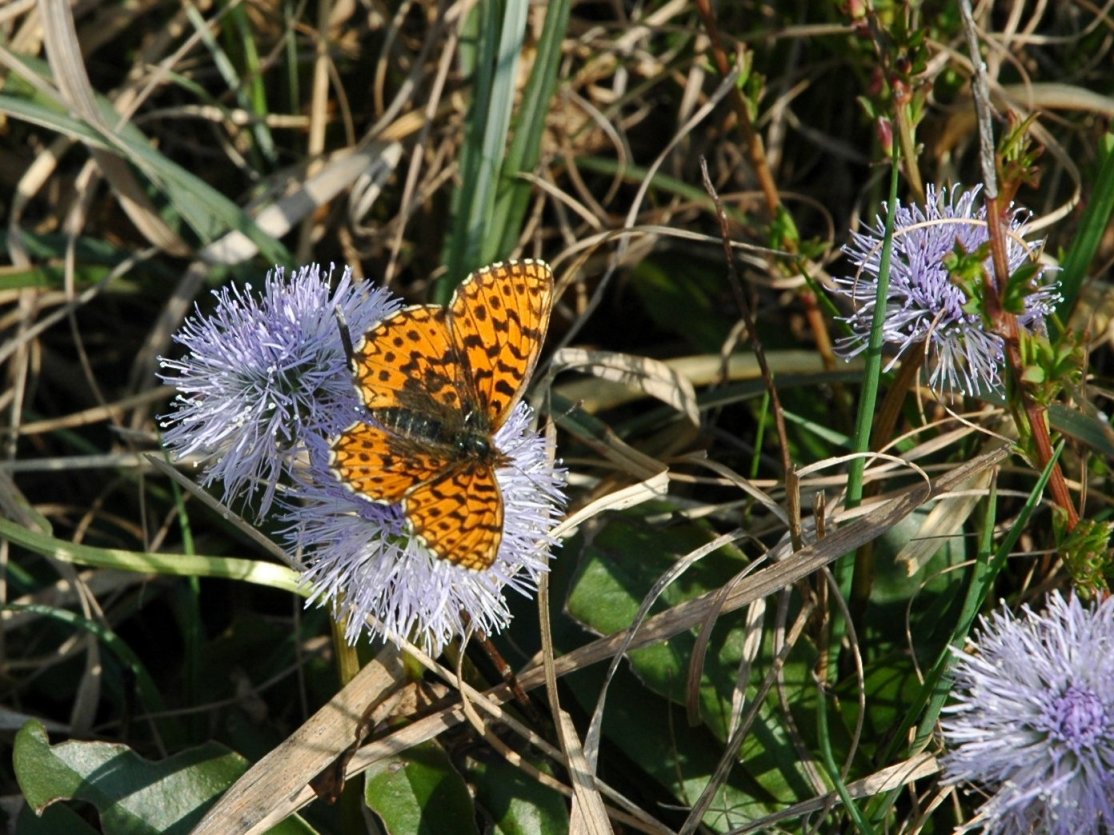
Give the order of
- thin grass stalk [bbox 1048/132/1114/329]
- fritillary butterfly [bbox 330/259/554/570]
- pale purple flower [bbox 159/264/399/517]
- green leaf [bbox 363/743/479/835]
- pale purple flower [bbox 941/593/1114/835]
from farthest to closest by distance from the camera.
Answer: thin grass stalk [bbox 1048/132/1114/329]
green leaf [bbox 363/743/479/835]
pale purple flower [bbox 159/264/399/517]
fritillary butterfly [bbox 330/259/554/570]
pale purple flower [bbox 941/593/1114/835]

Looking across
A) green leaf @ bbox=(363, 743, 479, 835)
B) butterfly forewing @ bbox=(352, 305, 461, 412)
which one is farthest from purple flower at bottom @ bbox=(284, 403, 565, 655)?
green leaf @ bbox=(363, 743, 479, 835)

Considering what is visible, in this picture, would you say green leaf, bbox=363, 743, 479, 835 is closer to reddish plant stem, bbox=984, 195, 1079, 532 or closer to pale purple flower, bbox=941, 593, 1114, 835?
pale purple flower, bbox=941, 593, 1114, 835

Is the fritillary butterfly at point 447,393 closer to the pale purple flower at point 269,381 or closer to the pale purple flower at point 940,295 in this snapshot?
the pale purple flower at point 269,381

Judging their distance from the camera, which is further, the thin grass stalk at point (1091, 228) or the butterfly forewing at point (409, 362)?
the thin grass stalk at point (1091, 228)

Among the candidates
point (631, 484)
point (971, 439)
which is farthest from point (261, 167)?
point (971, 439)

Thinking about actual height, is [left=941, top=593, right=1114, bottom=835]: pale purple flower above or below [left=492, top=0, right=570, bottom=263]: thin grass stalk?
below

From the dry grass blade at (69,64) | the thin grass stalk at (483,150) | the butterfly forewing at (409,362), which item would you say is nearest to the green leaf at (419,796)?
the butterfly forewing at (409,362)
